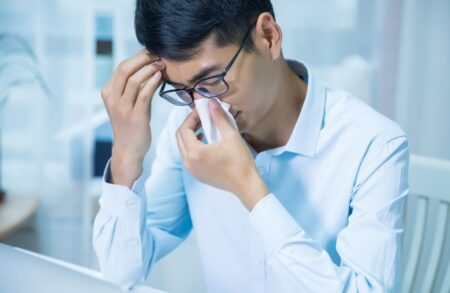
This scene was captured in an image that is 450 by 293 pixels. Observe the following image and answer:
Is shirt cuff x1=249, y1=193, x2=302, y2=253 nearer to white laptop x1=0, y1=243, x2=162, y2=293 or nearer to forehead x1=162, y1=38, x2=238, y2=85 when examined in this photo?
forehead x1=162, y1=38, x2=238, y2=85

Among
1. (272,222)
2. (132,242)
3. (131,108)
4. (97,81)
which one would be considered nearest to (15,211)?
(97,81)

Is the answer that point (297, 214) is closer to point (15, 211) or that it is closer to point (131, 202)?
point (131, 202)

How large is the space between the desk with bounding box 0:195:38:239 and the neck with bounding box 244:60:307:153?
0.95 metres

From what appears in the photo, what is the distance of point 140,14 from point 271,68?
268 mm

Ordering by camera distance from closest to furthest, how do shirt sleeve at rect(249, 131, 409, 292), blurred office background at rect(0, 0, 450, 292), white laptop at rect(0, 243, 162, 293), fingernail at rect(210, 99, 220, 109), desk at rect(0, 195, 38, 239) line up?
white laptop at rect(0, 243, 162, 293) → shirt sleeve at rect(249, 131, 409, 292) → fingernail at rect(210, 99, 220, 109) → desk at rect(0, 195, 38, 239) → blurred office background at rect(0, 0, 450, 292)

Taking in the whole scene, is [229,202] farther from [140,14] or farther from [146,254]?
[140,14]

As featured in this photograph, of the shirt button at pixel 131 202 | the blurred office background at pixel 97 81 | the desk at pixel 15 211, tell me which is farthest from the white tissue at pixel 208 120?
the desk at pixel 15 211

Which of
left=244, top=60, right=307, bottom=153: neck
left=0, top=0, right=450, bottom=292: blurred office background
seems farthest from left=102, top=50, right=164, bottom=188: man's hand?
left=0, top=0, right=450, bottom=292: blurred office background

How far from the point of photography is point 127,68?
3.37 feet

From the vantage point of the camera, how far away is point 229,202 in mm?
1180

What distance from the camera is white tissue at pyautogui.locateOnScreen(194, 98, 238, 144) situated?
0.98 meters

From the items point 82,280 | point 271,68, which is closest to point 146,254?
point 271,68

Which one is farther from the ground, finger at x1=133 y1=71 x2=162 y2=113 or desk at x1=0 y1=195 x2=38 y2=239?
finger at x1=133 y1=71 x2=162 y2=113

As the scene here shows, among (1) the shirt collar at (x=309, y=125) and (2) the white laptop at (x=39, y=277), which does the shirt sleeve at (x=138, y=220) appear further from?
(2) the white laptop at (x=39, y=277)
